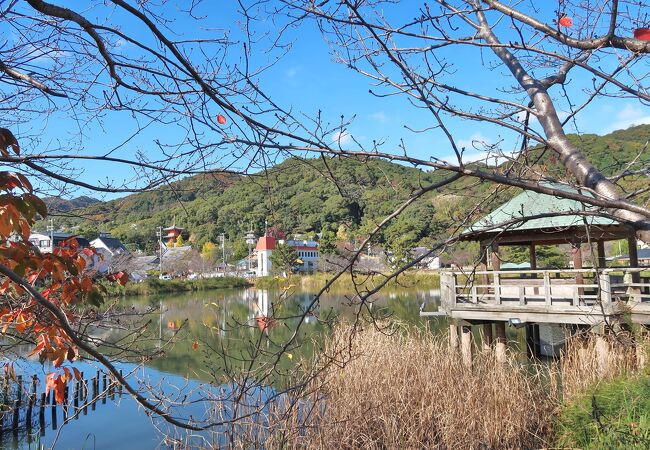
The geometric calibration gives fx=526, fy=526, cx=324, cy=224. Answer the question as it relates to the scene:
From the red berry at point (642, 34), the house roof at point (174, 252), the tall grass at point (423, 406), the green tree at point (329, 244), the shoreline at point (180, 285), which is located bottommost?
the tall grass at point (423, 406)

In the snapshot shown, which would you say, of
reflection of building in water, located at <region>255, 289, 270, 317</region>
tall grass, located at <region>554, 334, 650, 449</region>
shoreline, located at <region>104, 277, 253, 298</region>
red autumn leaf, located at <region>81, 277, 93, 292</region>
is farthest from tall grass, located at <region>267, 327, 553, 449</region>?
shoreline, located at <region>104, 277, 253, 298</region>

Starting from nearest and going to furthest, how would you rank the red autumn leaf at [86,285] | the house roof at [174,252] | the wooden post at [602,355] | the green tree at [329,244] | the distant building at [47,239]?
the red autumn leaf at [86,285] → the distant building at [47,239] → the green tree at [329,244] → the wooden post at [602,355] → the house roof at [174,252]

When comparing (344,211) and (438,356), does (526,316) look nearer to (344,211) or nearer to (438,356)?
(438,356)

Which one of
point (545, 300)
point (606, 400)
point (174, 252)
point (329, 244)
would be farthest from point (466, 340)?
→ point (174, 252)

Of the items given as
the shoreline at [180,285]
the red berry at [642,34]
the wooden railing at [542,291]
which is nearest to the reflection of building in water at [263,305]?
the shoreline at [180,285]

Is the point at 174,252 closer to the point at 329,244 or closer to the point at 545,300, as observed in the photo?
the point at 545,300

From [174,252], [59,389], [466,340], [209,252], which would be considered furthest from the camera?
[209,252]

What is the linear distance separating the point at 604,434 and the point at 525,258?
64.2 ft

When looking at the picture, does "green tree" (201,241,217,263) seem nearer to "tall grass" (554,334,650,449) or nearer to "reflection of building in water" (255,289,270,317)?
"reflection of building in water" (255,289,270,317)

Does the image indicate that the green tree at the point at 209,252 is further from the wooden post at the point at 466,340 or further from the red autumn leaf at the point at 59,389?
the red autumn leaf at the point at 59,389

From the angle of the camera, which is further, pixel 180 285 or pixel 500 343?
pixel 180 285

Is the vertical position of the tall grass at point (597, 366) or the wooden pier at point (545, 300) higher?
the wooden pier at point (545, 300)

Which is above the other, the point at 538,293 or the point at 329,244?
the point at 329,244

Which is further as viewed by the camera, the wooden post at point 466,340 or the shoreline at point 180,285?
the shoreline at point 180,285
